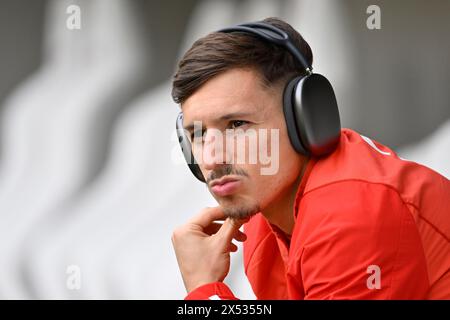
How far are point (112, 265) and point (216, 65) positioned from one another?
4.47 feet

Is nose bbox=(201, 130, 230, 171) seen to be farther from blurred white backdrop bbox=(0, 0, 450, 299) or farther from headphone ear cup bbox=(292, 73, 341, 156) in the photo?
blurred white backdrop bbox=(0, 0, 450, 299)

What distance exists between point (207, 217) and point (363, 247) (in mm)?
363

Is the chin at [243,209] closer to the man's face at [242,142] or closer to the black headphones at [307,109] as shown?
the man's face at [242,142]

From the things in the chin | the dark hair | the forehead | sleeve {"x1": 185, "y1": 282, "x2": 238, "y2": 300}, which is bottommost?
sleeve {"x1": 185, "y1": 282, "x2": 238, "y2": 300}

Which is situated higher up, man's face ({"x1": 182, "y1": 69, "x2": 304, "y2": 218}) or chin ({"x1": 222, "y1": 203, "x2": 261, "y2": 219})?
man's face ({"x1": 182, "y1": 69, "x2": 304, "y2": 218})

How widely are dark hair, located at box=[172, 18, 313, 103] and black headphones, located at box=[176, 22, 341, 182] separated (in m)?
0.02

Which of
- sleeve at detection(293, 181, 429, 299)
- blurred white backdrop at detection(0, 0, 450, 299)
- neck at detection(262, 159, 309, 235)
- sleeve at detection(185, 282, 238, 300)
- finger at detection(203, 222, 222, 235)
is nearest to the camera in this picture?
sleeve at detection(293, 181, 429, 299)

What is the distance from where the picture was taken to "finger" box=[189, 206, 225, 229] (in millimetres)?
1182

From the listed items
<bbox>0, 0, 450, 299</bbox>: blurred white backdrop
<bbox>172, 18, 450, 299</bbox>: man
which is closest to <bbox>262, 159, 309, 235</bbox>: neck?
<bbox>172, 18, 450, 299</bbox>: man

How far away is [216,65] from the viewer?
106cm

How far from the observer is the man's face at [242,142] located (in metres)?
1.03

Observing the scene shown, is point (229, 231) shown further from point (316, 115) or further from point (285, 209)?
point (316, 115)

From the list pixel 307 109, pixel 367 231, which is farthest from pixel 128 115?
pixel 367 231
